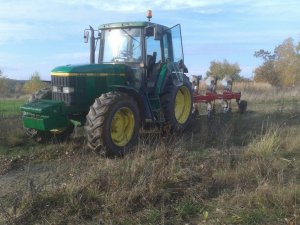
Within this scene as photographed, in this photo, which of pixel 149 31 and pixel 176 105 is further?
pixel 176 105

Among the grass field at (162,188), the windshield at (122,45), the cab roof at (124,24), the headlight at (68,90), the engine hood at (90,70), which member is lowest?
the grass field at (162,188)

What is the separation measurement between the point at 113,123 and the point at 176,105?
3341 millimetres

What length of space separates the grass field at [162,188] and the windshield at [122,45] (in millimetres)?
2661

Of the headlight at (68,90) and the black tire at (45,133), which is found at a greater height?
the headlight at (68,90)

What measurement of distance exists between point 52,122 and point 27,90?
76.5m

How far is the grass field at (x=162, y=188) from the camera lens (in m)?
5.39

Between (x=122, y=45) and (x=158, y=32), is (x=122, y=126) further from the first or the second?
(x=158, y=32)

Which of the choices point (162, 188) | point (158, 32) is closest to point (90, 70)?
point (158, 32)

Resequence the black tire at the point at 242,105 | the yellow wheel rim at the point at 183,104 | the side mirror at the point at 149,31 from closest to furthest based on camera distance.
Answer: the side mirror at the point at 149,31
the yellow wheel rim at the point at 183,104
the black tire at the point at 242,105

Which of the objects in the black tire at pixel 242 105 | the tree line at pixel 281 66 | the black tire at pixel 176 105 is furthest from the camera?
the tree line at pixel 281 66

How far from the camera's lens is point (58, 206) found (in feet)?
18.0

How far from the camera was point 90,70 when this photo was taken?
9305mm

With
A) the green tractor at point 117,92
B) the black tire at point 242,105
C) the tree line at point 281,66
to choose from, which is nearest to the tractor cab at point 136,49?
the green tractor at point 117,92

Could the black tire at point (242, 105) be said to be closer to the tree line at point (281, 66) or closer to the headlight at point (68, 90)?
the headlight at point (68, 90)
